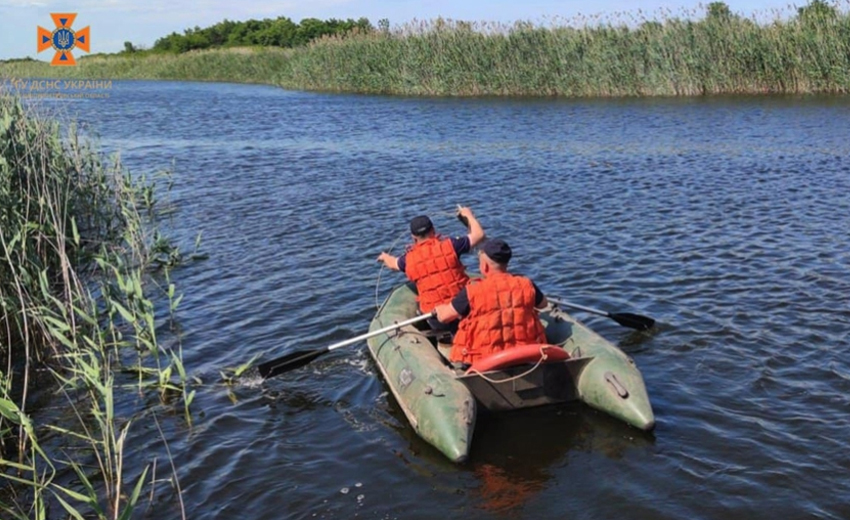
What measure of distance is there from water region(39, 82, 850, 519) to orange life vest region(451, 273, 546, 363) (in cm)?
64

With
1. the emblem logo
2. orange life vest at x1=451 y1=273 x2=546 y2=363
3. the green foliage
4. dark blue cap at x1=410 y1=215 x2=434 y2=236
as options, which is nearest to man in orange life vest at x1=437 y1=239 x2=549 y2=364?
orange life vest at x1=451 y1=273 x2=546 y2=363

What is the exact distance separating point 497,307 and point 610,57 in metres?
24.9

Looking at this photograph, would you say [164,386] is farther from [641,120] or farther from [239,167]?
[641,120]

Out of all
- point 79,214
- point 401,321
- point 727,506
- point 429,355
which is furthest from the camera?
point 79,214

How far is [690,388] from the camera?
23.8ft

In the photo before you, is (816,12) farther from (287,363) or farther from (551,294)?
(287,363)

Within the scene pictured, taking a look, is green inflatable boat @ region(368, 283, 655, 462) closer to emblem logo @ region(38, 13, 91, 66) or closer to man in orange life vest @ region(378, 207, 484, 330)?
man in orange life vest @ region(378, 207, 484, 330)

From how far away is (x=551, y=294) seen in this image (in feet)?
32.8

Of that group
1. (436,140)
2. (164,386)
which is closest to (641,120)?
(436,140)

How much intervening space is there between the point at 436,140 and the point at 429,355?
615 inches

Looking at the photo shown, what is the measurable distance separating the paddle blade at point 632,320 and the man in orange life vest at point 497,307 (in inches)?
70.6

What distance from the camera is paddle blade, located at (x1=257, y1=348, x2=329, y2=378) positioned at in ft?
25.1

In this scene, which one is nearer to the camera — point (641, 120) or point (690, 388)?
point (690, 388)

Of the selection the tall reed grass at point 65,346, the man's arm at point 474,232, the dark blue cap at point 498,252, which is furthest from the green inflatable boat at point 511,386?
the tall reed grass at point 65,346
